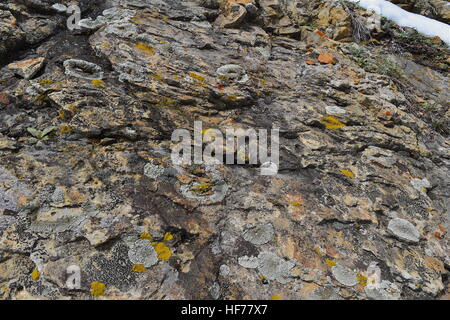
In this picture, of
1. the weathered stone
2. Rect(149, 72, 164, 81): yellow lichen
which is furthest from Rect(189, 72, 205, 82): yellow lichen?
the weathered stone

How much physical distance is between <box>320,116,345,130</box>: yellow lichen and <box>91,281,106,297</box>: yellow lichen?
155 inches

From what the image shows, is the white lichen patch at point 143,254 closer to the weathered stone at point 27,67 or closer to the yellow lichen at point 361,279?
the yellow lichen at point 361,279

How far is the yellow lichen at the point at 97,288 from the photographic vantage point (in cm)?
258

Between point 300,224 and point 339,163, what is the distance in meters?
1.36

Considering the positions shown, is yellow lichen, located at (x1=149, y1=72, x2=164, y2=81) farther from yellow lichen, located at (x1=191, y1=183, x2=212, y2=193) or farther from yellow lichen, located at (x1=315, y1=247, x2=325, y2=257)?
yellow lichen, located at (x1=315, y1=247, x2=325, y2=257)

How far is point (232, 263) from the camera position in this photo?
10.1ft

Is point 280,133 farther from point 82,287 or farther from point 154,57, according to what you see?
point 82,287

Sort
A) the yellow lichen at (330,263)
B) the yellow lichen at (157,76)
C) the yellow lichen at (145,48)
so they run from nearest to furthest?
the yellow lichen at (330,263), the yellow lichen at (157,76), the yellow lichen at (145,48)

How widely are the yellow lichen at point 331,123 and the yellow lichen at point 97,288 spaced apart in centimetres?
394

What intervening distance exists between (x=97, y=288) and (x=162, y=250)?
2.15 ft

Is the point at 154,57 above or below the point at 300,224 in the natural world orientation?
above

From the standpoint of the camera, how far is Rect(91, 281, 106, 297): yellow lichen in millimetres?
2576

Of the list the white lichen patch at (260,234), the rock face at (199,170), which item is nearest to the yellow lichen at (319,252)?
the rock face at (199,170)
